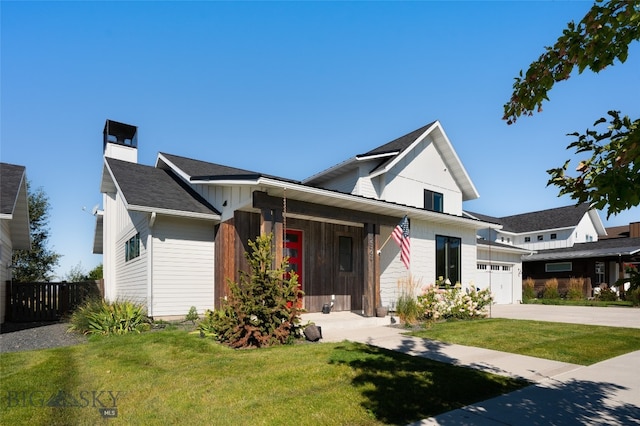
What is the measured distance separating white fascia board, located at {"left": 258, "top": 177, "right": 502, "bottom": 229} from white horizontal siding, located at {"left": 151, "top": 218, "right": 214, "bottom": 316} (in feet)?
12.6

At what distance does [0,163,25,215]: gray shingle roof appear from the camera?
33.7ft

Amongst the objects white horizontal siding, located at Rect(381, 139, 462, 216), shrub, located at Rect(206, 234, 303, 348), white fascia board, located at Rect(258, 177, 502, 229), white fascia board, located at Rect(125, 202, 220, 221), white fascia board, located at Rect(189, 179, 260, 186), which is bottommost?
shrub, located at Rect(206, 234, 303, 348)

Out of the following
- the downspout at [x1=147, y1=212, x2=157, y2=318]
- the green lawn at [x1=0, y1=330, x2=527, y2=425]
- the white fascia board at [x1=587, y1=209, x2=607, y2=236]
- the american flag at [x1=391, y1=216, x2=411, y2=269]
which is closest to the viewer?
the green lawn at [x1=0, y1=330, x2=527, y2=425]

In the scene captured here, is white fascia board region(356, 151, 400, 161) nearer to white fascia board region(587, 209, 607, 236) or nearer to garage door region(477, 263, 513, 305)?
garage door region(477, 263, 513, 305)

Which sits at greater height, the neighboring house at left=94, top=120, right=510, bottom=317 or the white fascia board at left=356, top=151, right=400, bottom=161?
the white fascia board at left=356, top=151, right=400, bottom=161

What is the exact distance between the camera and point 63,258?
31.4m

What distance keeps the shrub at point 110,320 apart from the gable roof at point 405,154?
28.7 feet

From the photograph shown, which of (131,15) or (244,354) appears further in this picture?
(131,15)

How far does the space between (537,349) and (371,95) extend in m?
9.41

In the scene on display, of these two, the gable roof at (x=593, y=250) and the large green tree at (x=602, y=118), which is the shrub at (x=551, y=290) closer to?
the gable roof at (x=593, y=250)

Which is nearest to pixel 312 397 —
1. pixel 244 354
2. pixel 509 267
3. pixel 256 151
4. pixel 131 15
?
pixel 244 354

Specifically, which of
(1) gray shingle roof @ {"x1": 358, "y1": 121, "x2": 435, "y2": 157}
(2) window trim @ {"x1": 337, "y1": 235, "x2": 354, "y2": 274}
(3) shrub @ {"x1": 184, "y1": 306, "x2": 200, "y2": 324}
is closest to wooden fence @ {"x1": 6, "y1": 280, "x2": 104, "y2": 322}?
(3) shrub @ {"x1": 184, "y1": 306, "x2": 200, "y2": 324}

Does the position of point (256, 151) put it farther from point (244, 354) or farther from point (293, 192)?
point (244, 354)

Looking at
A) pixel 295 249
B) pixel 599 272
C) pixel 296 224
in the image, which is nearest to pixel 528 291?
pixel 599 272
